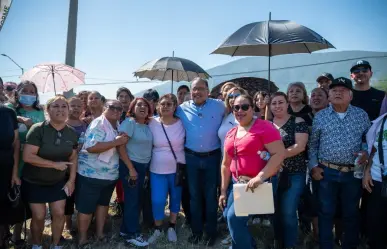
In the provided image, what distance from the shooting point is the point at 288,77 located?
6678 inches

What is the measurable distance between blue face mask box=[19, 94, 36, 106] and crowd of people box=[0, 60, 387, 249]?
0.01 meters

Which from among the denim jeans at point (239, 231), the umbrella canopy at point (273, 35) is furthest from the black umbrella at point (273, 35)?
the denim jeans at point (239, 231)

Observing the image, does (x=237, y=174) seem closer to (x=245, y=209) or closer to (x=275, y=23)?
(x=245, y=209)

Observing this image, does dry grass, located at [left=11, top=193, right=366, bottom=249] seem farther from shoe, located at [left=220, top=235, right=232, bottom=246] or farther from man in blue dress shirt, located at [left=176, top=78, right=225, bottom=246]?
man in blue dress shirt, located at [left=176, top=78, right=225, bottom=246]

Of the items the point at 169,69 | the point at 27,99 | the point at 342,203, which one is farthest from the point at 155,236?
the point at 169,69

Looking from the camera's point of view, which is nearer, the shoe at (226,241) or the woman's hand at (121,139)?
the woman's hand at (121,139)

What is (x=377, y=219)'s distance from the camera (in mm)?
3463

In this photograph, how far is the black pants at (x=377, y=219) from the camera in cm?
343

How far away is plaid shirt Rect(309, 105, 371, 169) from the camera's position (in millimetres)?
3535

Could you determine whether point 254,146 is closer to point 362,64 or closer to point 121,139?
point 121,139

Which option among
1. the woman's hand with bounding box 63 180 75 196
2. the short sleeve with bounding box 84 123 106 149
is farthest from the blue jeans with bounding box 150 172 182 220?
the woman's hand with bounding box 63 180 75 196

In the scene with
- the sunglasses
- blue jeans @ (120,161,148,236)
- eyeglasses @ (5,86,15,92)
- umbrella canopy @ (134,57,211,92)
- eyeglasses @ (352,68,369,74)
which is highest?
umbrella canopy @ (134,57,211,92)

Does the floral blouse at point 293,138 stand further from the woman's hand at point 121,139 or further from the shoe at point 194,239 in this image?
the woman's hand at point 121,139

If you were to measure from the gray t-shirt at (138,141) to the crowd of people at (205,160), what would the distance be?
0.01 metres
